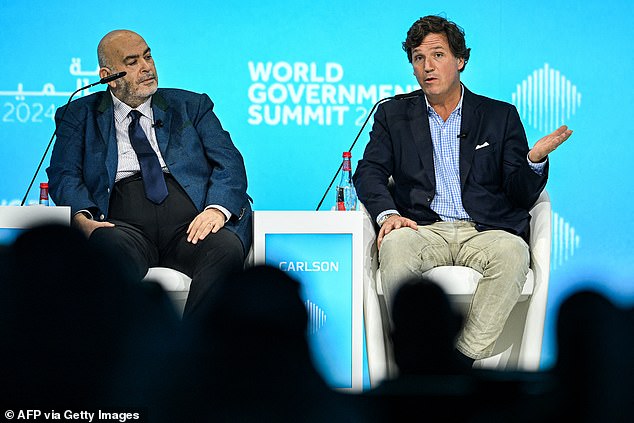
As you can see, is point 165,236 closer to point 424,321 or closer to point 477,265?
point 477,265

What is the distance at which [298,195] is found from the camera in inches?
171

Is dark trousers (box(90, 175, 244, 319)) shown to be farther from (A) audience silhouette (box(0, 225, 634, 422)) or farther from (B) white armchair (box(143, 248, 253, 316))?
(A) audience silhouette (box(0, 225, 634, 422))

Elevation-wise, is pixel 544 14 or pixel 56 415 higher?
pixel 544 14

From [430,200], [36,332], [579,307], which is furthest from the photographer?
[430,200]

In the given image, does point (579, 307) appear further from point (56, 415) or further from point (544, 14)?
point (544, 14)

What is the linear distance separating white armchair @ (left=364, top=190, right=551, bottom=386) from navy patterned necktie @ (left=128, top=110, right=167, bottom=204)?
0.80 meters

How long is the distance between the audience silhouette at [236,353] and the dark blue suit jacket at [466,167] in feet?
6.06

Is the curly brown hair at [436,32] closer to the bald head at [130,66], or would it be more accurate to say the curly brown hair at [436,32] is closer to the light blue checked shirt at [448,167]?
the light blue checked shirt at [448,167]

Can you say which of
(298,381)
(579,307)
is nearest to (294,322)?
(298,381)

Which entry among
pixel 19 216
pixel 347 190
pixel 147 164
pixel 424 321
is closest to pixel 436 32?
pixel 347 190

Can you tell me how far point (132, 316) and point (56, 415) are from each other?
0.78ft

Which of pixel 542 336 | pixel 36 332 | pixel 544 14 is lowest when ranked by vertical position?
pixel 542 336

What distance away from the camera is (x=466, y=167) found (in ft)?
10.6

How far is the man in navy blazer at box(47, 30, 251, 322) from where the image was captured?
3.16 metres
